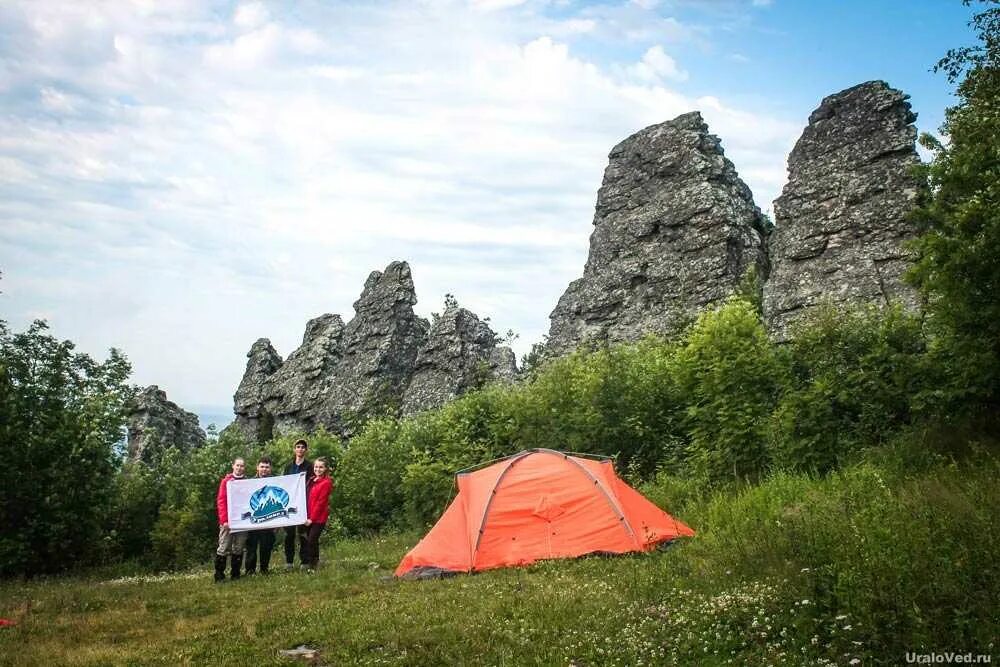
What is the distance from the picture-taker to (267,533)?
17.4 metres

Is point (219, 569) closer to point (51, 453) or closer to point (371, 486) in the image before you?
point (51, 453)

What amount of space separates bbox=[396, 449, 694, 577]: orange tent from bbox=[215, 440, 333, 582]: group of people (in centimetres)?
332

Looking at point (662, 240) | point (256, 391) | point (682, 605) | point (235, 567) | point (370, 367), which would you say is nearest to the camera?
point (682, 605)

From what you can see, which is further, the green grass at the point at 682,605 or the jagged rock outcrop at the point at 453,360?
the jagged rock outcrop at the point at 453,360

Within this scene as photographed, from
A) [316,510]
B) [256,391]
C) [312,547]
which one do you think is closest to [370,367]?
[256,391]

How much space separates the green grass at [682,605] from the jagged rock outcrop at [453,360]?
81.6 feet

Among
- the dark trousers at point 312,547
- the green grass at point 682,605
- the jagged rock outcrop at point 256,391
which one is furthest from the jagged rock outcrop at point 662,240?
the green grass at point 682,605

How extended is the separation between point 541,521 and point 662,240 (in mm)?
25594

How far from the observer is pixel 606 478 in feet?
51.1

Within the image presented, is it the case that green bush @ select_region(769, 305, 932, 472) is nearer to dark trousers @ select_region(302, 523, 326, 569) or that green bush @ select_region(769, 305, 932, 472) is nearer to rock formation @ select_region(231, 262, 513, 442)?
dark trousers @ select_region(302, 523, 326, 569)

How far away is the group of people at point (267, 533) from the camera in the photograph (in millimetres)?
16719

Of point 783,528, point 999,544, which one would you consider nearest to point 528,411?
point 783,528

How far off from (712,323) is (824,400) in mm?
4153

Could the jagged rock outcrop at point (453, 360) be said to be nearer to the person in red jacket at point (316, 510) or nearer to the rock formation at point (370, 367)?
the rock formation at point (370, 367)
